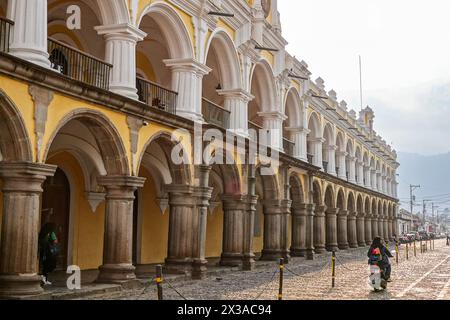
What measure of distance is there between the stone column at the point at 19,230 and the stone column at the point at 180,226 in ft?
20.0

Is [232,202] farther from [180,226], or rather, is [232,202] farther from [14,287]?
[14,287]

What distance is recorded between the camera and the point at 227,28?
65.3 ft

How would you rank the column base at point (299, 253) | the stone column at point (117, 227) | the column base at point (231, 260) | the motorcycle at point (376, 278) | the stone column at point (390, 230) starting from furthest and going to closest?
the stone column at point (390, 230) < the column base at point (299, 253) < the column base at point (231, 260) < the motorcycle at point (376, 278) < the stone column at point (117, 227)

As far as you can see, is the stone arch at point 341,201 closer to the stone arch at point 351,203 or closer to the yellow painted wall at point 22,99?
the stone arch at point 351,203

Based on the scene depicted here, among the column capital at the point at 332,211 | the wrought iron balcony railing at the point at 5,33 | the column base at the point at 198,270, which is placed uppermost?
the wrought iron balcony railing at the point at 5,33

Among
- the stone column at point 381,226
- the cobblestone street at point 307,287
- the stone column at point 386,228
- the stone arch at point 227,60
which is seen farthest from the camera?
the stone column at point 386,228

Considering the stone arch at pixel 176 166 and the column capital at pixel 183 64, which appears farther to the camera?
the column capital at pixel 183 64

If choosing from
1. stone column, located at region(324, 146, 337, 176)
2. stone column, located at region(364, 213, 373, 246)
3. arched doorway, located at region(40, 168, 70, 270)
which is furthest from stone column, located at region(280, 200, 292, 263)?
stone column, located at region(364, 213, 373, 246)

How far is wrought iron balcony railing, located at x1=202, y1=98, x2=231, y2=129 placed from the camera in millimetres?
19453

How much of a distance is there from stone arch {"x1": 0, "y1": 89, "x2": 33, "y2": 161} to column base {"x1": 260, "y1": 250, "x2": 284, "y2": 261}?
46.9ft

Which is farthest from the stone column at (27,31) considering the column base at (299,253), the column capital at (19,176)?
the column base at (299,253)

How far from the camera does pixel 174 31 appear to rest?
1681 centimetres

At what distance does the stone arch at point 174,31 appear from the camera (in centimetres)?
1630
